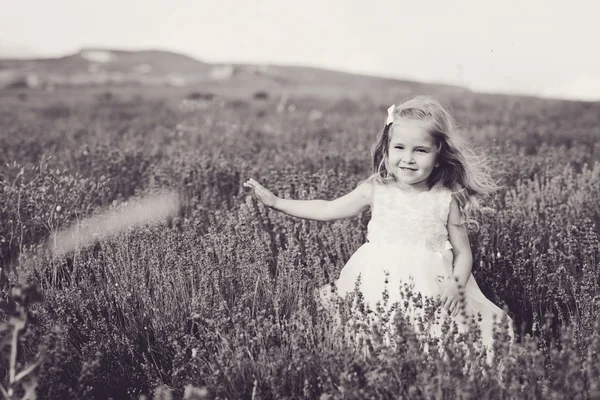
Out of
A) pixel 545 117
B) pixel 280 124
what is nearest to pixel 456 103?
pixel 545 117

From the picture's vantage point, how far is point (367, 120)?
11.4 m

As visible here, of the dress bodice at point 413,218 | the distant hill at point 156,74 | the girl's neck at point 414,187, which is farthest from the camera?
the distant hill at point 156,74

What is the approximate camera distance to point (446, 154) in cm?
293

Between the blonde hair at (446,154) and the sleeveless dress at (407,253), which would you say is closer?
the sleeveless dress at (407,253)

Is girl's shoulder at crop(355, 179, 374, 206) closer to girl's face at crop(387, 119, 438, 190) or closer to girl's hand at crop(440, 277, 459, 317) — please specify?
girl's face at crop(387, 119, 438, 190)

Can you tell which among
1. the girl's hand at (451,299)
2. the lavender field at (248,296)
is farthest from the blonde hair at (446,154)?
the girl's hand at (451,299)

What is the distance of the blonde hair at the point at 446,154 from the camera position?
2842mm

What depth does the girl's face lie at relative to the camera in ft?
9.19

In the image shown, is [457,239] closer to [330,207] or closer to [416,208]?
[416,208]

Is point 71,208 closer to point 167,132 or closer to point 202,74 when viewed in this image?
point 167,132

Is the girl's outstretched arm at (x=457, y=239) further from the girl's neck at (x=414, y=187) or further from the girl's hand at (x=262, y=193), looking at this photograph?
the girl's hand at (x=262, y=193)

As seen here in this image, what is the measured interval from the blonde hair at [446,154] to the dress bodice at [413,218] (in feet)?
0.26

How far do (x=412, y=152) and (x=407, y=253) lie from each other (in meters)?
0.47

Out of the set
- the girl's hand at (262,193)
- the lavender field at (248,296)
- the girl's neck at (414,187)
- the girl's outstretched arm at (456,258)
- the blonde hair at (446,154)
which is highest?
the blonde hair at (446,154)
